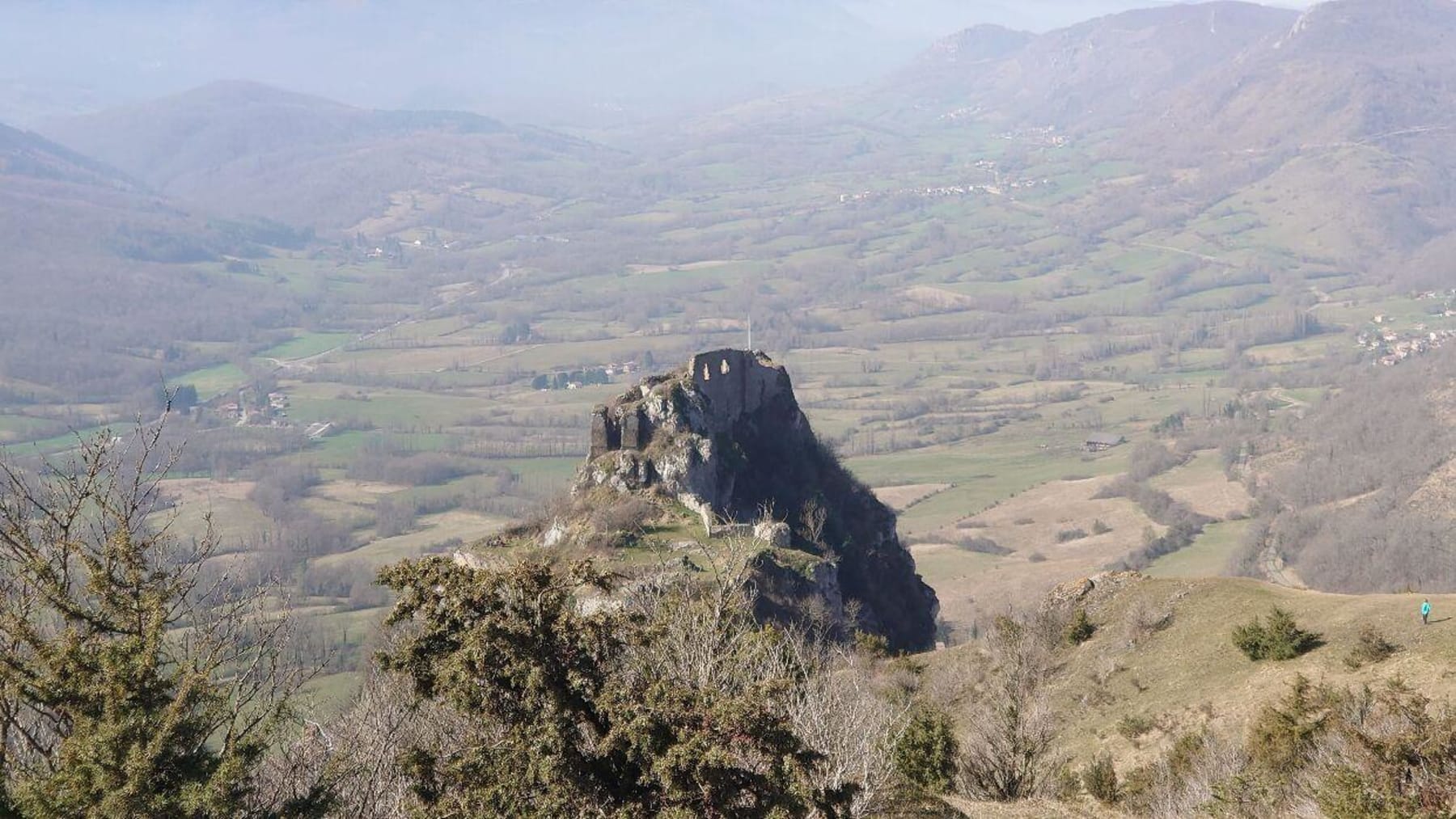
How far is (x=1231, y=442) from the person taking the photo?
4820 inches

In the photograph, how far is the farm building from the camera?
129 metres

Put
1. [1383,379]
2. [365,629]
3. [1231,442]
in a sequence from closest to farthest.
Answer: [365,629] < [1231,442] < [1383,379]

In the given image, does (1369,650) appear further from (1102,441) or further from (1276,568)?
(1102,441)

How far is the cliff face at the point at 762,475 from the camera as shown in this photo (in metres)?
50.7

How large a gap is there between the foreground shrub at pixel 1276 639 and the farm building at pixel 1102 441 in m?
99.0

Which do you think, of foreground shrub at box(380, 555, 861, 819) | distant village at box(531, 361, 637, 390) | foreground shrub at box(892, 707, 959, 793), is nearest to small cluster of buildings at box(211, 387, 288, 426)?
distant village at box(531, 361, 637, 390)

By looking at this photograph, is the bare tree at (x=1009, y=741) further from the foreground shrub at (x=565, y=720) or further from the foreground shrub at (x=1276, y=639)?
the foreground shrub at (x=565, y=720)

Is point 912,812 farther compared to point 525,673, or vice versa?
point 912,812

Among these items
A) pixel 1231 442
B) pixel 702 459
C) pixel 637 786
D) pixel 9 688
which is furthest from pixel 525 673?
pixel 1231 442

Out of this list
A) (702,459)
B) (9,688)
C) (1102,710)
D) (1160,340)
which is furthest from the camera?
(1160,340)

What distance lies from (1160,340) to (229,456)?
144766 mm

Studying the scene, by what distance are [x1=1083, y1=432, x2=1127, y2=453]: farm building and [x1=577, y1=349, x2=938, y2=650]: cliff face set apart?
246 feet

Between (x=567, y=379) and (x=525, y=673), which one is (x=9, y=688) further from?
(x=567, y=379)

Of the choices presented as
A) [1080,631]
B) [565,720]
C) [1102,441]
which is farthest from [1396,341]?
[565,720]
